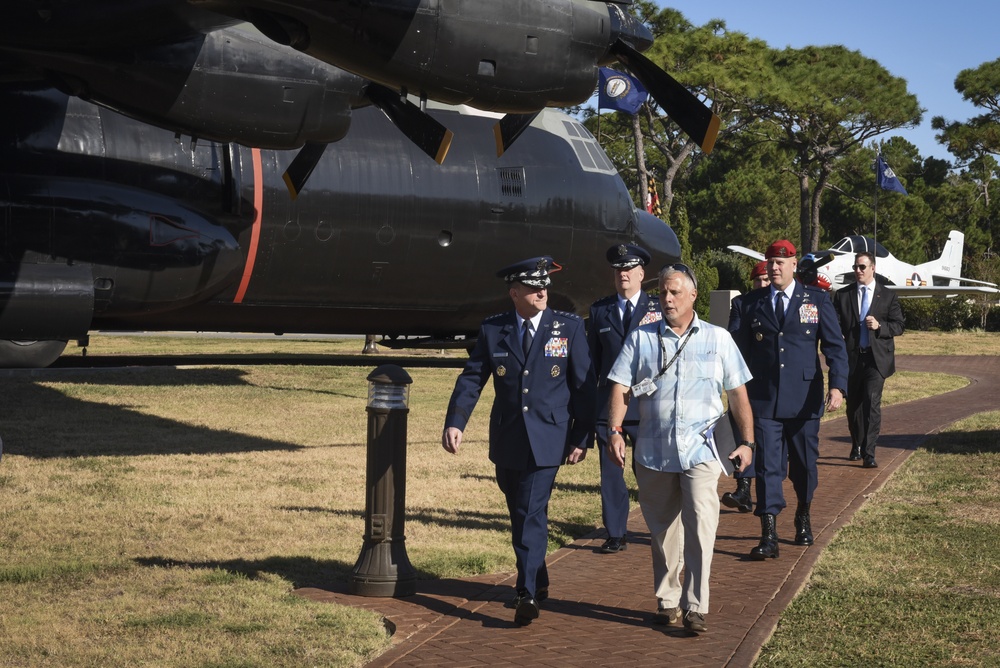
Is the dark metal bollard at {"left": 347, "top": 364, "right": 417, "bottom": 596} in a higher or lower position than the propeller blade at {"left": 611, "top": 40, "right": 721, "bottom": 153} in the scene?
lower

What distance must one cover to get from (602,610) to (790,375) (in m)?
2.87

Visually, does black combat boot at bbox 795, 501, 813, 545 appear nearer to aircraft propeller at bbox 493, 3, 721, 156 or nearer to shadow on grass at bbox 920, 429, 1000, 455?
aircraft propeller at bbox 493, 3, 721, 156

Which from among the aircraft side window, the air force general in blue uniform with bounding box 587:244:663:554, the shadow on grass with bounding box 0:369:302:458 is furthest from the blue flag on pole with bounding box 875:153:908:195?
the air force general in blue uniform with bounding box 587:244:663:554

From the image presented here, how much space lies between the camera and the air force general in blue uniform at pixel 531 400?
7.00 meters

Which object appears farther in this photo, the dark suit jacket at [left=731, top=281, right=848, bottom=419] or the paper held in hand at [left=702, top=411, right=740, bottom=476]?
the dark suit jacket at [left=731, top=281, right=848, bottom=419]

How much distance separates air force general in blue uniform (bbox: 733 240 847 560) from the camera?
8969 millimetres

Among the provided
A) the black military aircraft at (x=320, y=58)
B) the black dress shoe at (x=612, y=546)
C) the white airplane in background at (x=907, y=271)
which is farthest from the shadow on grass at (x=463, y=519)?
the white airplane in background at (x=907, y=271)

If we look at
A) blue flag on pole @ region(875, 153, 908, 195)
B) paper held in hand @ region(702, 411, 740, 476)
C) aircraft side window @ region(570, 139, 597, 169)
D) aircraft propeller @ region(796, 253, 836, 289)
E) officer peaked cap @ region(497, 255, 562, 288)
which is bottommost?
paper held in hand @ region(702, 411, 740, 476)

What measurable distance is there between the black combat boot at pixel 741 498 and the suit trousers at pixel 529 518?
142 inches

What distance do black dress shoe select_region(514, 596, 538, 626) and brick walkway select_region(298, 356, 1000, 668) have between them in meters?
0.07

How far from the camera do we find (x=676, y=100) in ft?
27.3

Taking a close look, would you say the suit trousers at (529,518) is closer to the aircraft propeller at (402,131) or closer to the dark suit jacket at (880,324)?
the aircraft propeller at (402,131)

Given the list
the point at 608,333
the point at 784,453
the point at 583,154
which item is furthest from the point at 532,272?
the point at 583,154

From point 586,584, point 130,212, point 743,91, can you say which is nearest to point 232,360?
point 130,212
